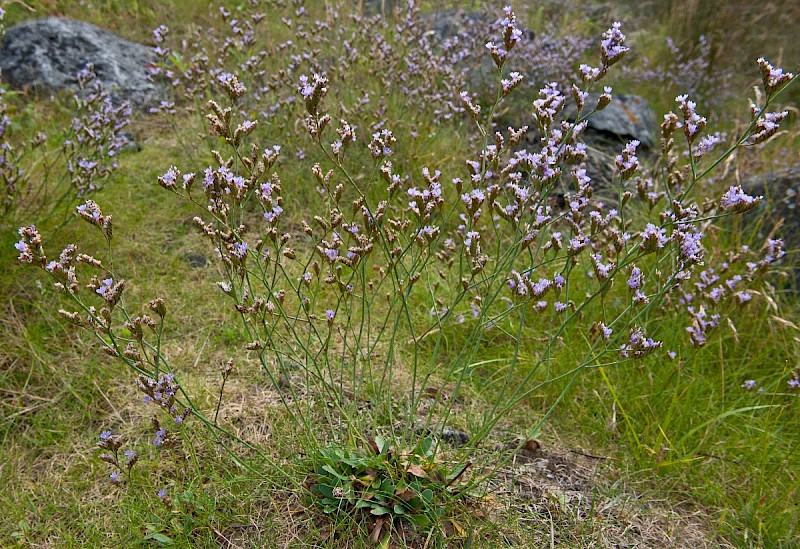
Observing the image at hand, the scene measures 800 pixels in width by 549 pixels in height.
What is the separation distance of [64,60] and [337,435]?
4102mm

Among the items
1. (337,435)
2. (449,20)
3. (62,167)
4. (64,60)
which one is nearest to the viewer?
(337,435)

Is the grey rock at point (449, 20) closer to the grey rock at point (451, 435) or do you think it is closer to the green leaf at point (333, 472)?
the grey rock at point (451, 435)

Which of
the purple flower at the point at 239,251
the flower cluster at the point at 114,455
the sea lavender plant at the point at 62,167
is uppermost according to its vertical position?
the purple flower at the point at 239,251

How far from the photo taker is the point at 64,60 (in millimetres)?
4617

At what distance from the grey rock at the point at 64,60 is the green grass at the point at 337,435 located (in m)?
2.02

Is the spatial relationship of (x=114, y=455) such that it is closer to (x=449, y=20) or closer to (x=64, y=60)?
(x=64, y=60)

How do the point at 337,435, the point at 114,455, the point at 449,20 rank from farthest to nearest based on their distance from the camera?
the point at 449,20 → the point at 337,435 → the point at 114,455

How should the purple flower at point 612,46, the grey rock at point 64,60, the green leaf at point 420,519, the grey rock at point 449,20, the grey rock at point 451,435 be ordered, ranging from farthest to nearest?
the grey rock at point 449,20
the grey rock at point 64,60
the grey rock at point 451,435
the green leaf at point 420,519
the purple flower at point 612,46

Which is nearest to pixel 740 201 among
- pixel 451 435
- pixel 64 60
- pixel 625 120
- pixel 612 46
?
pixel 612 46

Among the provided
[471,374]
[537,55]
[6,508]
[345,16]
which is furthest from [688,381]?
[345,16]

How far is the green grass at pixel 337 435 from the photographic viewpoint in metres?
1.92

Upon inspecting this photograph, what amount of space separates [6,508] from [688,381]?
8.55 feet

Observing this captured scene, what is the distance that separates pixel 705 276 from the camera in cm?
271

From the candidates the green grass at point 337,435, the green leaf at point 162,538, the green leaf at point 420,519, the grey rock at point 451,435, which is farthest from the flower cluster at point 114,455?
the grey rock at point 451,435
